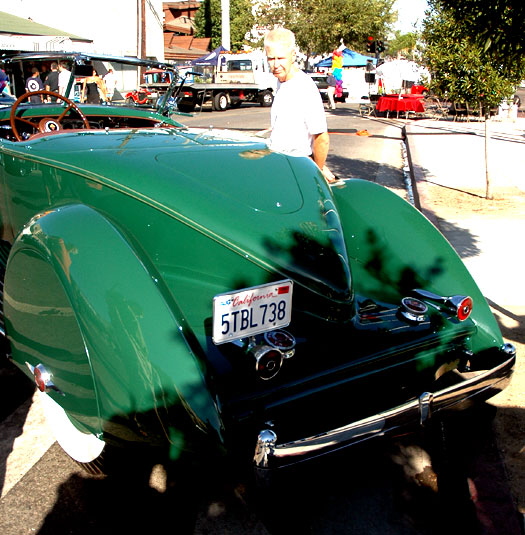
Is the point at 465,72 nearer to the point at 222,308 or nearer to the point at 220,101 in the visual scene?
the point at 222,308

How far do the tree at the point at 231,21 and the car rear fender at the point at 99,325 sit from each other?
4925 centimetres

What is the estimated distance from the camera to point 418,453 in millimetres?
2895

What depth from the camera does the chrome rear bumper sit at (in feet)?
6.44

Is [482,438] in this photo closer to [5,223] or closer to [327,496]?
[327,496]

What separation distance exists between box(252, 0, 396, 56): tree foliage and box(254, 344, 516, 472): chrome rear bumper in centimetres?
4214

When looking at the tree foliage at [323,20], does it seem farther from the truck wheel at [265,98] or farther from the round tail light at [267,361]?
the round tail light at [267,361]

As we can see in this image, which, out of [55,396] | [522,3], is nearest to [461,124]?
[522,3]

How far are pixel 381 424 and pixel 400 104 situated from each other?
20.1 metres

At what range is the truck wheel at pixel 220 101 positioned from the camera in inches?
906

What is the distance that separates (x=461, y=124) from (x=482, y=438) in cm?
1744

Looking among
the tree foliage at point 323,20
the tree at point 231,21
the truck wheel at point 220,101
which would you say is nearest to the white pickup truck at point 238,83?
the truck wheel at point 220,101

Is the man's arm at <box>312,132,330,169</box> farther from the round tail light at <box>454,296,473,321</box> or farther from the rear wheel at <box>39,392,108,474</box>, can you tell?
the rear wheel at <box>39,392,108,474</box>

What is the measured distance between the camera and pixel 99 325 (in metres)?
2.06

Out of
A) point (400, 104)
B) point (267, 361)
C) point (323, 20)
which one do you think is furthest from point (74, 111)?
point (323, 20)
